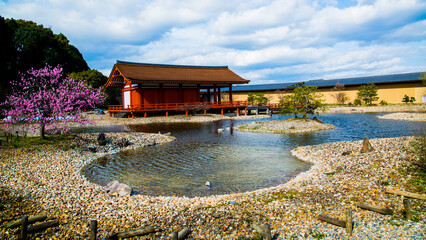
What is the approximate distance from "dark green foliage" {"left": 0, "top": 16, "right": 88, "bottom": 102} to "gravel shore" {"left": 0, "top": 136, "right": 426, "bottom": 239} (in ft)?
79.6

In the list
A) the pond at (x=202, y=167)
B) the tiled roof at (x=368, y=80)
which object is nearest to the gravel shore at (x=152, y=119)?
the pond at (x=202, y=167)

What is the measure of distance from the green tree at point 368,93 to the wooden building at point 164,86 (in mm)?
19675

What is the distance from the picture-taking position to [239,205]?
637 centimetres

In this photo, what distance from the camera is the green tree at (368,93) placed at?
133ft

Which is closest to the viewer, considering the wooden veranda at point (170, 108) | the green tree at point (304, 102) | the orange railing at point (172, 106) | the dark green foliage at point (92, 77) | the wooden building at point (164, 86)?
the green tree at point (304, 102)

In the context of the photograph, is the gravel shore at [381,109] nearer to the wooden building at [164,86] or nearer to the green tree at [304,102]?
the wooden building at [164,86]

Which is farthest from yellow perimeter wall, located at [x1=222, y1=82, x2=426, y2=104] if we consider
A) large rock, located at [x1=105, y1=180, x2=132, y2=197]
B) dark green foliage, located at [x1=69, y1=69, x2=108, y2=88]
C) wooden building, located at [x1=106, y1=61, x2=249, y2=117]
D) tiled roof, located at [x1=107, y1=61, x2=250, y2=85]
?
large rock, located at [x1=105, y1=180, x2=132, y2=197]

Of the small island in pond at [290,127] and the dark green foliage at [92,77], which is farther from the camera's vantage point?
the dark green foliage at [92,77]

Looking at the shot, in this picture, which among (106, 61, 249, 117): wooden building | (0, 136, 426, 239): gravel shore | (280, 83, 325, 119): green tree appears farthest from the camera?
(106, 61, 249, 117): wooden building

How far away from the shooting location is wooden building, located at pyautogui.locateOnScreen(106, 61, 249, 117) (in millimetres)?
29766

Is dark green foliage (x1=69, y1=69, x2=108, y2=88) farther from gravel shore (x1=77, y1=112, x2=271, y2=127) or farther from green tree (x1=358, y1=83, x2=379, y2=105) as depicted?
green tree (x1=358, y1=83, x2=379, y2=105)

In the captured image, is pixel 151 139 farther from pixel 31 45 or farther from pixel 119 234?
pixel 31 45

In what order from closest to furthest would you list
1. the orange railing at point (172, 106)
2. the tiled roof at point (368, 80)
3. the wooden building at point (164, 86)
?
1. the orange railing at point (172, 106)
2. the wooden building at point (164, 86)
3. the tiled roof at point (368, 80)

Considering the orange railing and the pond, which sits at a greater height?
the orange railing
